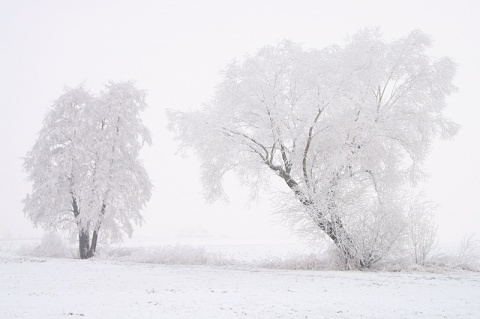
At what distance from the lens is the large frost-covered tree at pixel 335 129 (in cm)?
1529

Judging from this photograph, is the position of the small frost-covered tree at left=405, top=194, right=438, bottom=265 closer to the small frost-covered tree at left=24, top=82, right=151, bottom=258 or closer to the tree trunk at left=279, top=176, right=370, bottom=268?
the tree trunk at left=279, top=176, right=370, bottom=268

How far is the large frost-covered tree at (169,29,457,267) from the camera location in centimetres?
1529

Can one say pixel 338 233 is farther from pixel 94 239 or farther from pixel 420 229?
pixel 94 239

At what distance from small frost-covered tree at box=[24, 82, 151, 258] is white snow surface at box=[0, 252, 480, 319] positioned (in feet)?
23.8

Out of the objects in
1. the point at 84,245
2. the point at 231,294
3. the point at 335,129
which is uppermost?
the point at 335,129

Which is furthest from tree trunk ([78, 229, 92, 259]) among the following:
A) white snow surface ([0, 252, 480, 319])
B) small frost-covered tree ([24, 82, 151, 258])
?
white snow surface ([0, 252, 480, 319])

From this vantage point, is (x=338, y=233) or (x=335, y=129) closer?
(x=338, y=233)

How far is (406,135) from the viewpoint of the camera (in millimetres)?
16984

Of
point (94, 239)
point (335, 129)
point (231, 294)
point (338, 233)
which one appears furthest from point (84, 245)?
point (335, 129)

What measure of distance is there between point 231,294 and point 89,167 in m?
15.6

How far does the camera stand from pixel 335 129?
50.8 feet

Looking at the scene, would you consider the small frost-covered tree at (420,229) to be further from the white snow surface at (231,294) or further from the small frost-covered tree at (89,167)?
the small frost-covered tree at (89,167)

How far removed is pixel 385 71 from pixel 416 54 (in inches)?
78.4

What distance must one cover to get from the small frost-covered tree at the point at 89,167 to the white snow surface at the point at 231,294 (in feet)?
23.8
